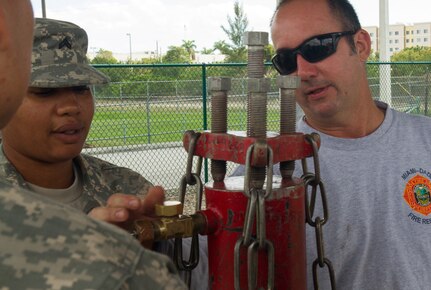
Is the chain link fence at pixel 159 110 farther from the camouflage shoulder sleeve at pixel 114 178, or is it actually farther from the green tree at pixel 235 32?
the green tree at pixel 235 32

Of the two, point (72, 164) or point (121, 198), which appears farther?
point (72, 164)

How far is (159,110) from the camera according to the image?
23.7ft

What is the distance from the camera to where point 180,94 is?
690 cm

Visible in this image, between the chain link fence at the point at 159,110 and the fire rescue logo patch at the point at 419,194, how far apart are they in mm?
3403

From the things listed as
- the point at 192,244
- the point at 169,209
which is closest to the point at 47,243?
the point at 169,209

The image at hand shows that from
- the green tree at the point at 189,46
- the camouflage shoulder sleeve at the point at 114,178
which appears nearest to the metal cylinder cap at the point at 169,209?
the camouflage shoulder sleeve at the point at 114,178

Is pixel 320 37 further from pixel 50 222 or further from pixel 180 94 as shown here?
pixel 180 94

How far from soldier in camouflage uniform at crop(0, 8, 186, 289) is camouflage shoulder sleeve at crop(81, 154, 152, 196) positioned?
48.0 inches

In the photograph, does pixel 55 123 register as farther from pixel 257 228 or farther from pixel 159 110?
pixel 159 110

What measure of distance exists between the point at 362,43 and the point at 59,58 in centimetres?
103

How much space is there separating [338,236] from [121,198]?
830mm

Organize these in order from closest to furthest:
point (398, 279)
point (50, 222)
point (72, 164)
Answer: point (50, 222)
point (398, 279)
point (72, 164)

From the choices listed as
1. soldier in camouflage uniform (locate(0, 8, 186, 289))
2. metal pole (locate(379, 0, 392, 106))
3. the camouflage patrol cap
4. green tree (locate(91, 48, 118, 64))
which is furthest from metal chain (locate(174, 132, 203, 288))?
green tree (locate(91, 48, 118, 64))

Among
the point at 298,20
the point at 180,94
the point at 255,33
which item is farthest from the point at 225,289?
the point at 180,94
